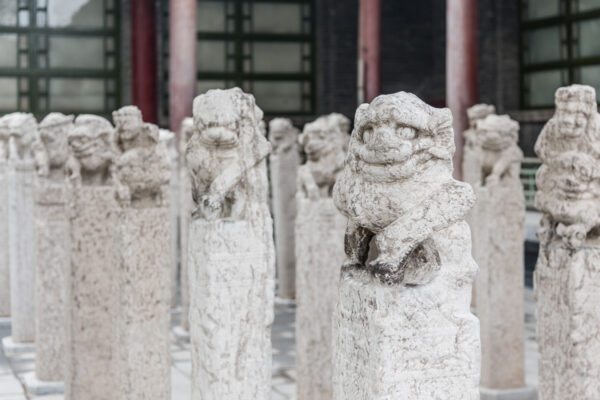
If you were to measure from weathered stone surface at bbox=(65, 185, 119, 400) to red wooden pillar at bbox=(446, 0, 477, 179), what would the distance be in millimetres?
6864

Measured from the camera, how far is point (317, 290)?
6.09m

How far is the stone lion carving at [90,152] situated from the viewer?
559cm

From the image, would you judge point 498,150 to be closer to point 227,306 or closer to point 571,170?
point 571,170

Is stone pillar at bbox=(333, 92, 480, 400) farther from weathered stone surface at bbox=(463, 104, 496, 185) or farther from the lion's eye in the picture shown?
weathered stone surface at bbox=(463, 104, 496, 185)

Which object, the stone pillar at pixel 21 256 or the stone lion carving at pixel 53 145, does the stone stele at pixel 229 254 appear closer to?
the stone lion carving at pixel 53 145

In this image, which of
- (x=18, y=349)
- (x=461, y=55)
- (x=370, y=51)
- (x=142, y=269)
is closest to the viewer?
(x=142, y=269)

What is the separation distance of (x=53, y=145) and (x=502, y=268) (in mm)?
3076

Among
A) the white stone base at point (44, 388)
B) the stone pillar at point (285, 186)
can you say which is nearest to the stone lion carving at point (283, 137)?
the stone pillar at point (285, 186)

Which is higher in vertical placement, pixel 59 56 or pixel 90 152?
pixel 59 56

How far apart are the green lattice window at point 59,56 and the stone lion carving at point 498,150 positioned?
1098 cm

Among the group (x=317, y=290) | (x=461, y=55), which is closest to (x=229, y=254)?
(x=317, y=290)

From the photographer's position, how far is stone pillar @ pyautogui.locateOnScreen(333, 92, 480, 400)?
2781mm

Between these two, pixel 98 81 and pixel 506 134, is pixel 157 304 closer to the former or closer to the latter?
pixel 506 134

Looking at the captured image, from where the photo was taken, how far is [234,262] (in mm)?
4297
